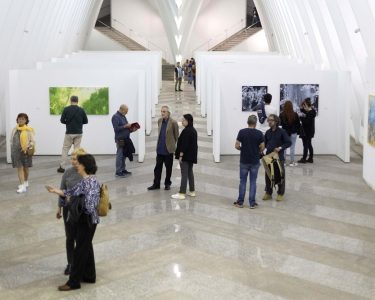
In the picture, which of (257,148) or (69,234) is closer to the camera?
(69,234)

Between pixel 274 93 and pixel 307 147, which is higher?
pixel 274 93

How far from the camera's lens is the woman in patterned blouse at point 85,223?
775 cm

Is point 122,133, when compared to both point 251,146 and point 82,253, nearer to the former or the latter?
point 251,146

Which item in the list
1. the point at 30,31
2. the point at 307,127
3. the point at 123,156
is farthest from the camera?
the point at 30,31

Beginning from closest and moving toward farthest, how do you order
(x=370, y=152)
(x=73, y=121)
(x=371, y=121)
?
(x=371, y=121)
(x=370, y=152)
(x=73, y=121)

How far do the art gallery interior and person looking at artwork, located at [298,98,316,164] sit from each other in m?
0.53

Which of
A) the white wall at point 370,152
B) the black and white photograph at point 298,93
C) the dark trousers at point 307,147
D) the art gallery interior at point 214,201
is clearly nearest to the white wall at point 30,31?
the art gallery interior at point 214,201

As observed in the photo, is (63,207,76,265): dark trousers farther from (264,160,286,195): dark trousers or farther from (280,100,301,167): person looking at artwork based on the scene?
(280,100,301,167): person looking at artwork

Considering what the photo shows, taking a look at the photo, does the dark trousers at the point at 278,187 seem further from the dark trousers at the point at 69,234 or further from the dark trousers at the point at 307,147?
the dark trousers at the point at 69,234

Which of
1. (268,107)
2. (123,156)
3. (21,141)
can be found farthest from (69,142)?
(268,107)

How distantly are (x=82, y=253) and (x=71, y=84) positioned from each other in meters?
10.5

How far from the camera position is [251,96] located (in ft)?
59.4

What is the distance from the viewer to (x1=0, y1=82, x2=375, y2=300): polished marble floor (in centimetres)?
820

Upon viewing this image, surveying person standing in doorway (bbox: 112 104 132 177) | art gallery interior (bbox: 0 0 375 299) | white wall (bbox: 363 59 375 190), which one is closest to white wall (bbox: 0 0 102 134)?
art gallery interior (bbox: 0 0 375 299)
